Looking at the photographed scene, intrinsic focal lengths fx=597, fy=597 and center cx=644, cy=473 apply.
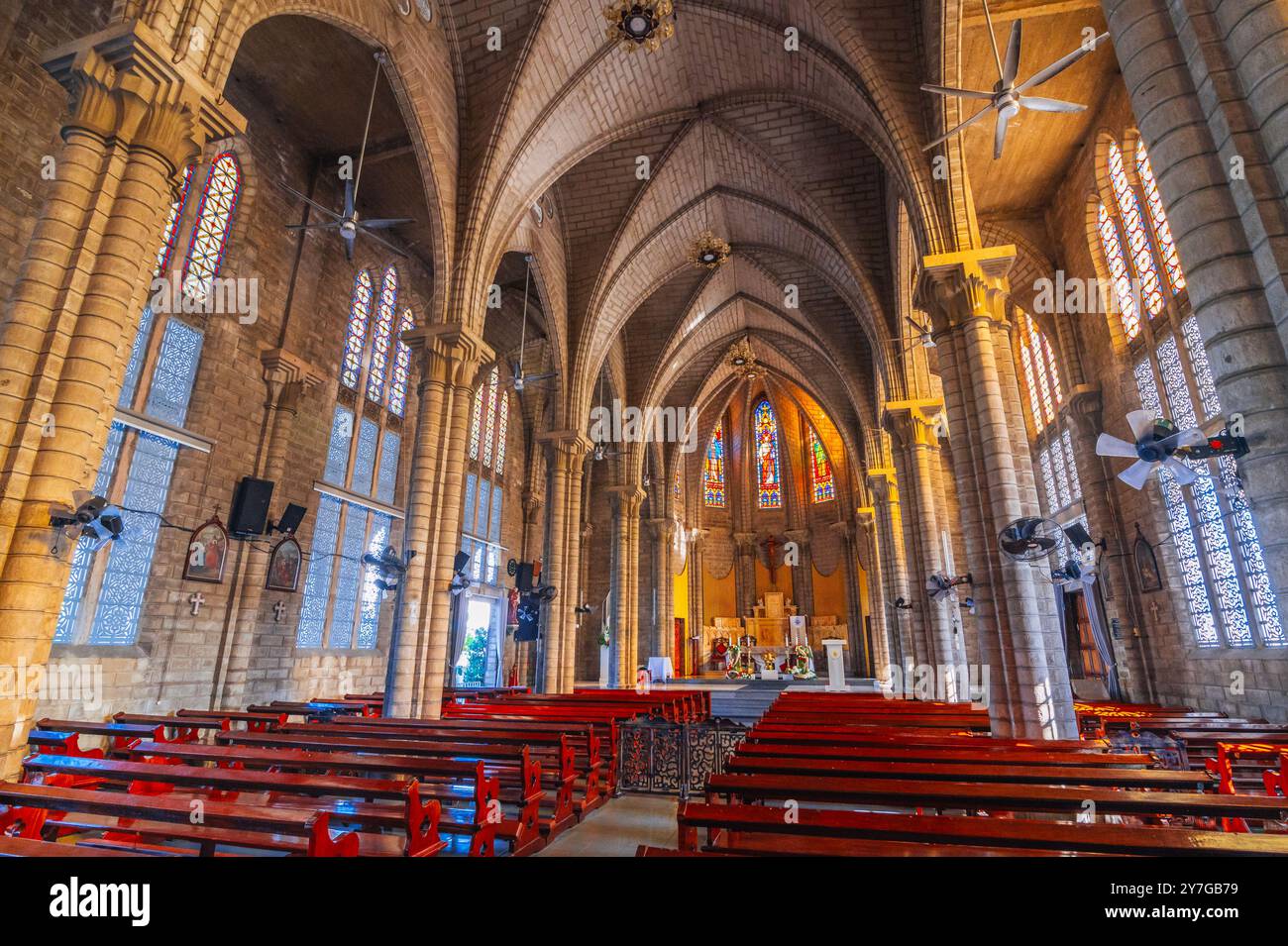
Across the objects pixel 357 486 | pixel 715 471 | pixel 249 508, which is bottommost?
pixel 249 508

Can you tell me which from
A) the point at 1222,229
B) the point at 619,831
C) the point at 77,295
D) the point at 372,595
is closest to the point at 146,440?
the point at 77,295

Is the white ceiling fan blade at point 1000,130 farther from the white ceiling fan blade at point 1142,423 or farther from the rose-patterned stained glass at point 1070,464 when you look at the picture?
the rose-patterned stained glass at point 1070,464

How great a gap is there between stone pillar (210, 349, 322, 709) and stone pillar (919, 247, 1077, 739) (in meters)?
11.7

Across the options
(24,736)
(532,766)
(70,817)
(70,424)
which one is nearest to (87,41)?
(70,424)

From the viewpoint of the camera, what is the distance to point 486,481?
790 inches

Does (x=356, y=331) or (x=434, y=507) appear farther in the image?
(x=356, y=331)

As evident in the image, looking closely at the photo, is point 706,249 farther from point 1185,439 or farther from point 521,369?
point 1185,439

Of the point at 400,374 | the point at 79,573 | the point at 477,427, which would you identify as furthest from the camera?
the point at 477,427

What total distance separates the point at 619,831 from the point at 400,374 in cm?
1358

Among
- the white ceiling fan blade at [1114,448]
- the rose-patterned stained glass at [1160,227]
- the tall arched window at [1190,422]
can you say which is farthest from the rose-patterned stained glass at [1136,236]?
the white ceiling fan blade at [1114,448]

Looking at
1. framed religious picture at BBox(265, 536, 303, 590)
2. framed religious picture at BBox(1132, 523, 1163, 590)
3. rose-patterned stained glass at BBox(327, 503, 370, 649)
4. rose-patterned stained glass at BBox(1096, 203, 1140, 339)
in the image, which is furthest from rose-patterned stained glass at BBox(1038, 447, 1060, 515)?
framed religious picture at BBox(265, 536, 303, 590)

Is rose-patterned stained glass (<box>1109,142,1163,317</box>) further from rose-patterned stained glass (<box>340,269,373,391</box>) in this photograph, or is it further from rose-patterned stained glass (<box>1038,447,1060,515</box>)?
rose-patterned stained glass (<box>340,269,373,391</box>)

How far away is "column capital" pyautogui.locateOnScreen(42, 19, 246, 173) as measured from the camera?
5.18m

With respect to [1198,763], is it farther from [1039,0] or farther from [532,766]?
[1039,0]
